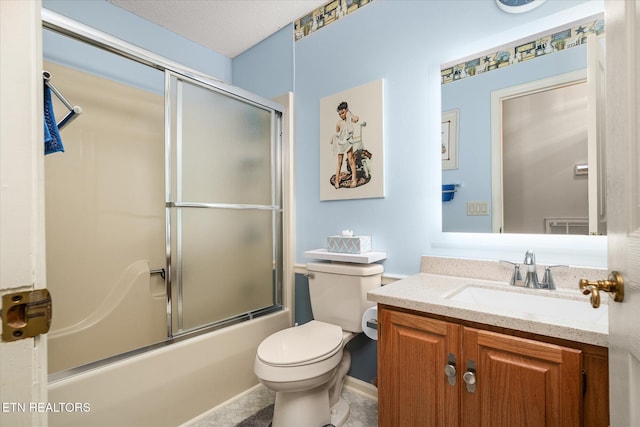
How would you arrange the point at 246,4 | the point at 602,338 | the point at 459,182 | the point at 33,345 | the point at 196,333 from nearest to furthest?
the point at 33,345
the point at 602,338
the point at 459,182
the point at 196,333
the point at 246,4

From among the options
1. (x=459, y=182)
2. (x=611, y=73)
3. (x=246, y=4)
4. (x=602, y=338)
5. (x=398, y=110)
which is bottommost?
(x=602, y=338)

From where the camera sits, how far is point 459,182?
1.58m

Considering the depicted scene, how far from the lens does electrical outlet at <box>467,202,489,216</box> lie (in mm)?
1508

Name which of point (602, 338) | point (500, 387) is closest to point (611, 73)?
point (602, 338)

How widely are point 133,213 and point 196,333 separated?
952mm

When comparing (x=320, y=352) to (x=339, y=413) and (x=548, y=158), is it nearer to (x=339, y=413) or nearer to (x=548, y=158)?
(x=339, y=413)

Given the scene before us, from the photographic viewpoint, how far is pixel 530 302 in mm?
1241

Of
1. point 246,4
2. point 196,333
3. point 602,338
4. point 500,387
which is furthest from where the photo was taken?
point 246,4

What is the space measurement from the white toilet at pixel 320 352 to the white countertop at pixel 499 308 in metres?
0.36

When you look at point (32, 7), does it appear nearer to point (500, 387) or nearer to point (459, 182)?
point (500, 387)

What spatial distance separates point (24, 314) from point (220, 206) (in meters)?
Answer: 1.48

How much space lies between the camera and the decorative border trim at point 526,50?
1.26 meters

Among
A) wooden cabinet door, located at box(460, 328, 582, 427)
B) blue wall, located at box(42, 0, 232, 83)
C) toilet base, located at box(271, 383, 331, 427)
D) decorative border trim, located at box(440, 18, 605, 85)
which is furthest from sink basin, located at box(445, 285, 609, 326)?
Answer: blue wall, located at box(42, 0, 232, 83)

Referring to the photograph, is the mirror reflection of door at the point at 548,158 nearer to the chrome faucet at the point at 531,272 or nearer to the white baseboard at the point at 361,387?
the chrome faucet at the point at 531,272
